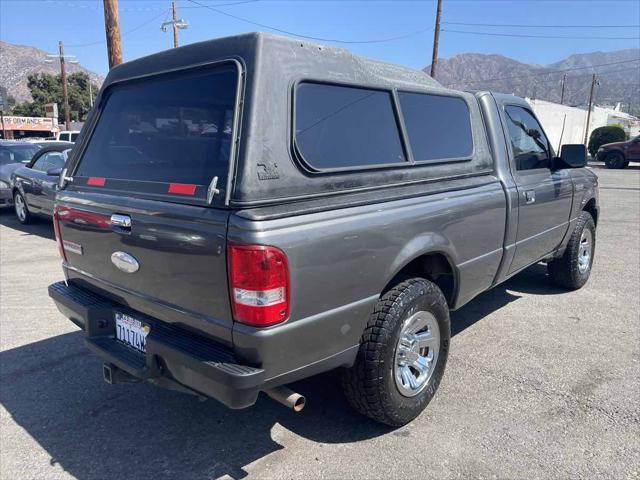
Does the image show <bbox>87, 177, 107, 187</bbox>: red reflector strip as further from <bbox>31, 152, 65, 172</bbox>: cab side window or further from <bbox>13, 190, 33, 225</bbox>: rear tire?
<bbox>13, 190, 33, 225</bbox>: rear tire

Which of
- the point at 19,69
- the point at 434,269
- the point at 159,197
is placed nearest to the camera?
the point at 159,197

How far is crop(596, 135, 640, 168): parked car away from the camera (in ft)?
81.3

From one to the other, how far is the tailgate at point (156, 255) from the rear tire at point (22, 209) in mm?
7879

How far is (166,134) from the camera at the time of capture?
2.85m

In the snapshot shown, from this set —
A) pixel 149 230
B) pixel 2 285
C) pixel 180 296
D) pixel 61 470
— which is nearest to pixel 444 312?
pixel 180 296

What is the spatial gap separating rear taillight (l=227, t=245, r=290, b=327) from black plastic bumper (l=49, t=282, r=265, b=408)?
0.23 metres

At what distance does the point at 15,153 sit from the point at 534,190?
11.7 metres

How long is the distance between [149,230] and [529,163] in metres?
3.29

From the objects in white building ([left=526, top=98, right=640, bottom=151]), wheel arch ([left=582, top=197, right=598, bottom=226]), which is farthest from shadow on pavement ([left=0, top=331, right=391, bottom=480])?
white building ([left=526, top=98, right=640, bottom=151])

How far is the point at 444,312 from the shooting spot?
3.17 m

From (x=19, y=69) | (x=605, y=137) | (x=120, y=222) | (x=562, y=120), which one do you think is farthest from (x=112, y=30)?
(x=19, y=69)

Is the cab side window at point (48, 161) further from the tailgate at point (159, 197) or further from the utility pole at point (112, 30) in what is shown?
the tailgate at point (159, 197)

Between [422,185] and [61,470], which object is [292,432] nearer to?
[61,470]

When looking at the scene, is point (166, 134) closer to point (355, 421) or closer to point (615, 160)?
point (355, 421)
